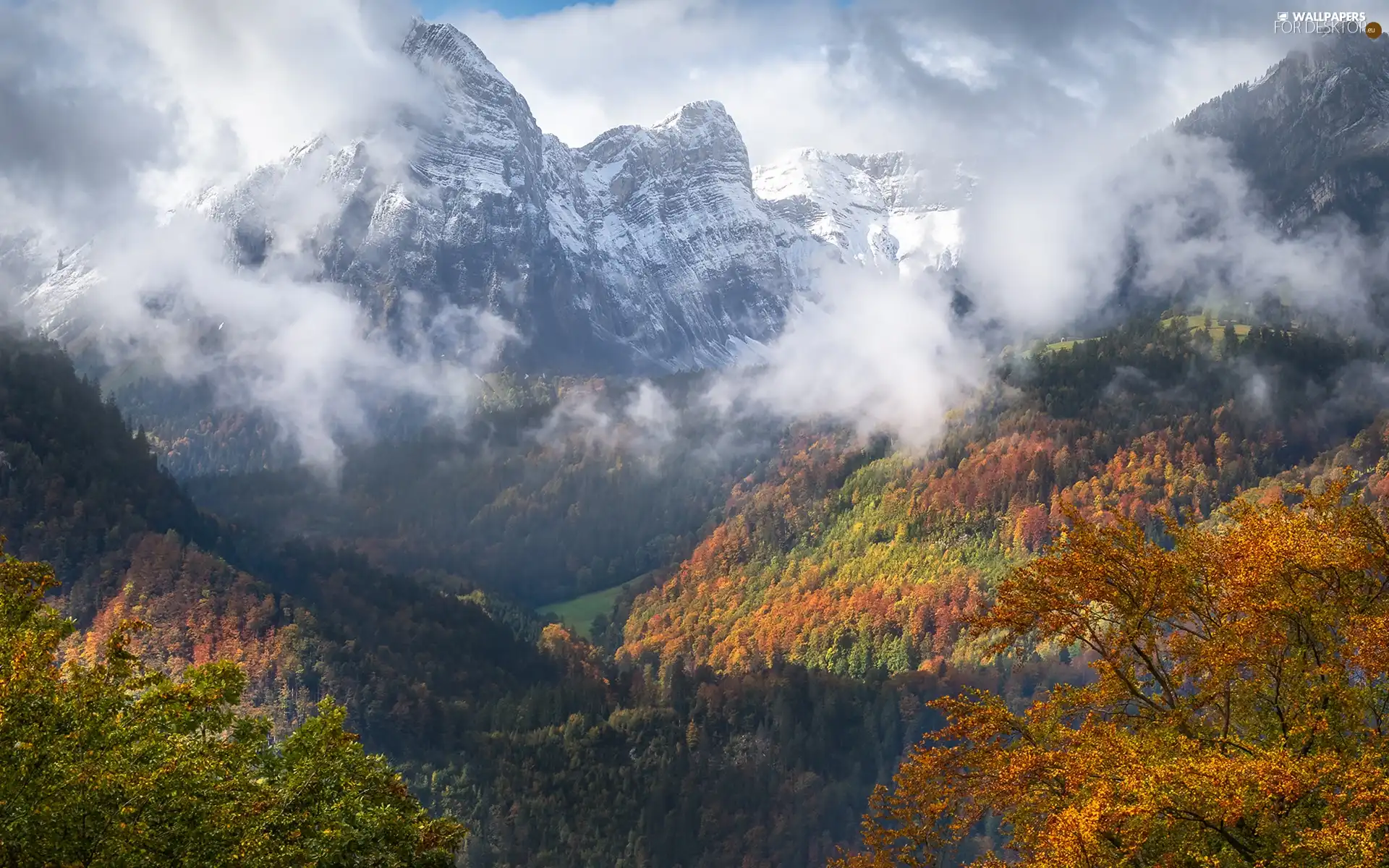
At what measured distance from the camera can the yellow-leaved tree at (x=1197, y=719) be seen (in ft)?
101

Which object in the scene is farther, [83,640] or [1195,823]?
[83,640]

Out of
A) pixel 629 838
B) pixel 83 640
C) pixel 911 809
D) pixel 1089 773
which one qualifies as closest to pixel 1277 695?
pixel 1089 773

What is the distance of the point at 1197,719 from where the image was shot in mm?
42375

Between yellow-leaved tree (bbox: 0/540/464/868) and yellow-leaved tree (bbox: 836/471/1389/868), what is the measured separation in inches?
789

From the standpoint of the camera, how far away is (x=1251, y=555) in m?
35.3

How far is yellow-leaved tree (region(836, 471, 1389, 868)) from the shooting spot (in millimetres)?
30750

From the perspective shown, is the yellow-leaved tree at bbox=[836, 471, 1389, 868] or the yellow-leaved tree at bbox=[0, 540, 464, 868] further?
the yellow-leaved tree at bbox=[836, 471, 1389, 868]

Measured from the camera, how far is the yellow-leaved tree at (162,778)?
30094 millimetres

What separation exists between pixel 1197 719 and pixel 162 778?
36536 millimetres

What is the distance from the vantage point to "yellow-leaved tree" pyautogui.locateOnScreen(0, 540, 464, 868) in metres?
30.1

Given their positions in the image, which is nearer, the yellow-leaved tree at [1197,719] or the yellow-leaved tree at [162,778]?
the yellow-leaved tree at [162,778]

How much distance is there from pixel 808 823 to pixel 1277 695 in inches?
6794

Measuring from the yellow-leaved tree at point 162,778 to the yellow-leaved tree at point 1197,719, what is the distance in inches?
789

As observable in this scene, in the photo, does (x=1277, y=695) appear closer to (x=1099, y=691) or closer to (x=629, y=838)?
(x=1099, y=691)
